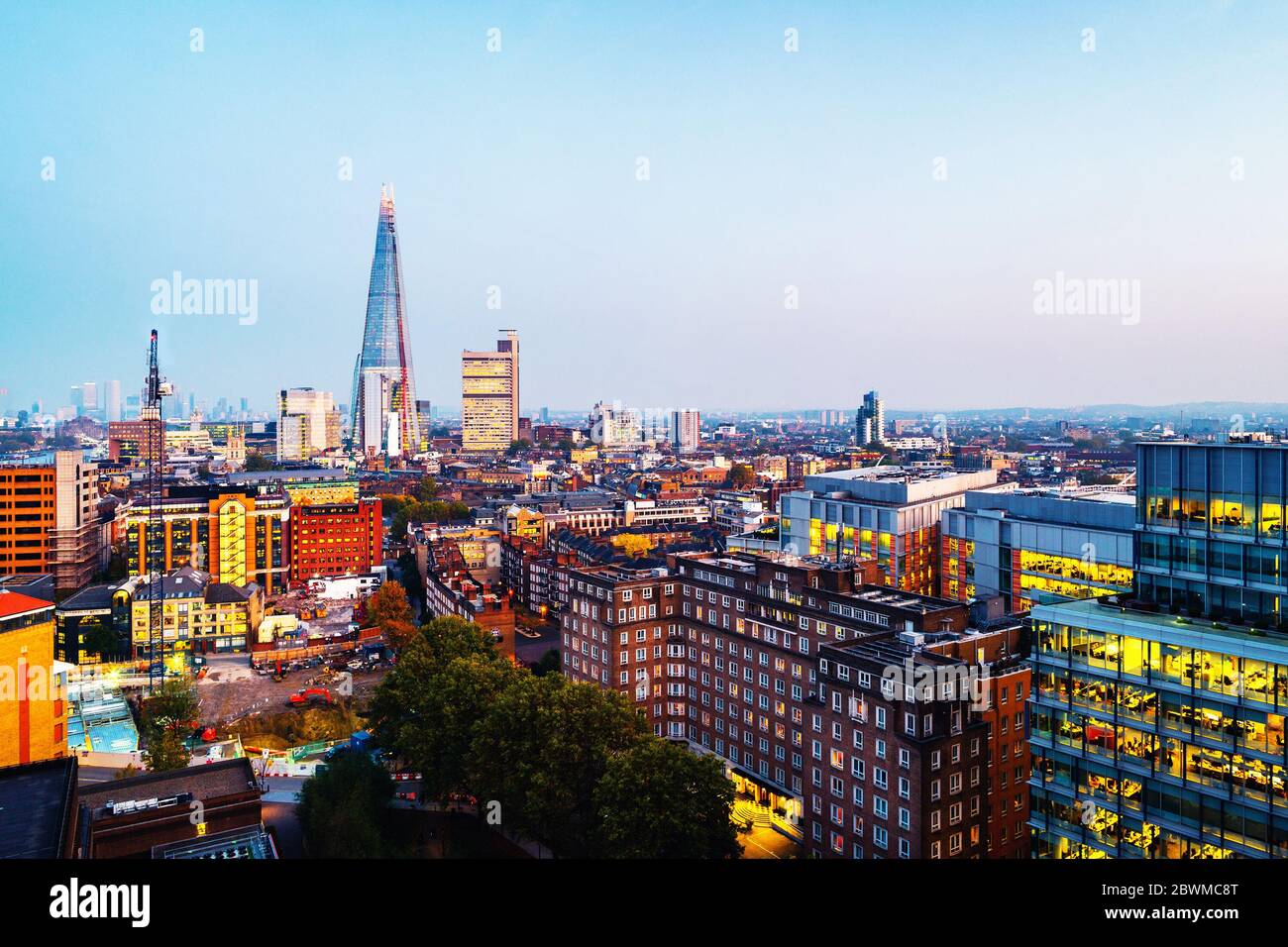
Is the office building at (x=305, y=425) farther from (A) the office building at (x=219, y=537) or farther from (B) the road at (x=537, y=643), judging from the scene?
(B) the road at (x=537, y=643)

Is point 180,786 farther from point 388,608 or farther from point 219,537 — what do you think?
point 219,537

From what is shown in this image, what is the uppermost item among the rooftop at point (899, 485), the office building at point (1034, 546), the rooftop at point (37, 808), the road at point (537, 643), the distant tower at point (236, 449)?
the distant tower at point (236, 449)

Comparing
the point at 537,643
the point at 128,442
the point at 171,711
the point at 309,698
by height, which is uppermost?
the point at 128,442

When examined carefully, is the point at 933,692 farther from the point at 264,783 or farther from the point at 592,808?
the point at 264,783

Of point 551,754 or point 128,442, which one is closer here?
point 551,754

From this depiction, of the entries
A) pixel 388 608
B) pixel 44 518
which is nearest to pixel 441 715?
pixel 388 608

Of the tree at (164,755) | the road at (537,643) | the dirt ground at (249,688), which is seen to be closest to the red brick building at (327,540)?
the dirt ground at (249,688)
